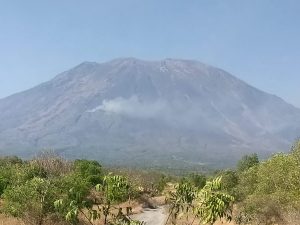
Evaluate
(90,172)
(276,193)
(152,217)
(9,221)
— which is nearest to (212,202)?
(9,221)

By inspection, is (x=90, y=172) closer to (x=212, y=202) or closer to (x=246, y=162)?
(x=246, y=162)

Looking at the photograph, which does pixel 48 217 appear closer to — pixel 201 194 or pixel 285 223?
pixel 285 223

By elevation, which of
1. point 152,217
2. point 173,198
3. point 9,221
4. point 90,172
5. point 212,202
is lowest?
point 152,217

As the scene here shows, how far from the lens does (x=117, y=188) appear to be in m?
12.1

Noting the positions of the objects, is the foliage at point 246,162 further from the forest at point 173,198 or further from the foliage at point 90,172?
the foliage at point 90,172

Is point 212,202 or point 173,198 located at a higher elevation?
point 212,202

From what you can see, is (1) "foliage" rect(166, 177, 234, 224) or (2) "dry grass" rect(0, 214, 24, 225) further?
(2) "dry grass" rect(0, 214, 24, 225)

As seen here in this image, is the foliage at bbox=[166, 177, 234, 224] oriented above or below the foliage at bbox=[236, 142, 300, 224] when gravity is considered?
above

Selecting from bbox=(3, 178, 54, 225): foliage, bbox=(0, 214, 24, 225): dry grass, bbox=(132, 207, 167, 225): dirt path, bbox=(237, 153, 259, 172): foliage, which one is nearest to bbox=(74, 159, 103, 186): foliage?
bbox=(132, 207, 167, 225): dirt path

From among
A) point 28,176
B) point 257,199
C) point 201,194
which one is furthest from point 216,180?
point 28,176

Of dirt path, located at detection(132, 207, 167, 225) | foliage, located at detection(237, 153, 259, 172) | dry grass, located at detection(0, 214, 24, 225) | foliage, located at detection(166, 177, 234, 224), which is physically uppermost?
foliage, located at detection(166, 177, 234, 224)

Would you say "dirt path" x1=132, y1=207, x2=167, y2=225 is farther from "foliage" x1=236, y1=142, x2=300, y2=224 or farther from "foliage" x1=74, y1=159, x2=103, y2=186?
"foliage" x1=236, y1=142, x2=300, y2=224

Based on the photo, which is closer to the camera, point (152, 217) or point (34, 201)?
point (34, 201)

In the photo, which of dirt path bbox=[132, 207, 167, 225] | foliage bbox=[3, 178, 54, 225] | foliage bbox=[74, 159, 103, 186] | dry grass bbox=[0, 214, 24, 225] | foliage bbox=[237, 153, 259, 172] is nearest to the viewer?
foliage bbox=[3, 178, 54, 225]
